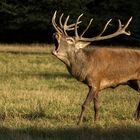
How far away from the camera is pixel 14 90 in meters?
16.6

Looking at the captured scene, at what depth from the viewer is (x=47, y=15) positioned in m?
47.6

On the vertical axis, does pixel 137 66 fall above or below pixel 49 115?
above

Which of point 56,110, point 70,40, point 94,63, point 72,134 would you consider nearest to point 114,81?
point 94,63

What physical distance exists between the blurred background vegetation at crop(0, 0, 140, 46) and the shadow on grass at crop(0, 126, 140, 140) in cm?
3574

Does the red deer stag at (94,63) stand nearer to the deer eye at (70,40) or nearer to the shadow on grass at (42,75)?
the deer eye at (70,40)

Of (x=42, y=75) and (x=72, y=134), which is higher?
(x=72, y=134)

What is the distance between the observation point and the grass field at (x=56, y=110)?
384 inches

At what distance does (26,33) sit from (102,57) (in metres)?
37.9

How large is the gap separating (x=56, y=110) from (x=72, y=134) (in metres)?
3.08

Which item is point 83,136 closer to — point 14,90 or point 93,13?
point 14,90

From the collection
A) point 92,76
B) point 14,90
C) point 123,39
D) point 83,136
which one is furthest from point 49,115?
point 123,39

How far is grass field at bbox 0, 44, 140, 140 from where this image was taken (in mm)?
9758

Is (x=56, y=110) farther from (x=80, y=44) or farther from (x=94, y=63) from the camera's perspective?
(x=80, y=44)

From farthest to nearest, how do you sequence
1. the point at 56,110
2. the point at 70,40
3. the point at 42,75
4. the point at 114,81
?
the point at 42,75 → the point at 56,110 → the point at 114,81 → the point at 70,40
